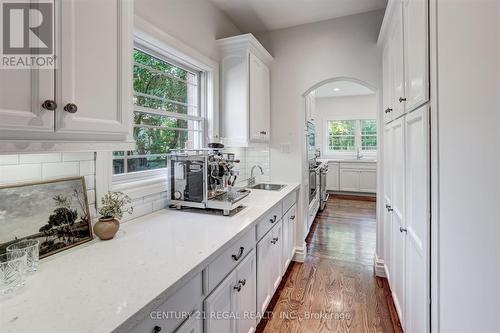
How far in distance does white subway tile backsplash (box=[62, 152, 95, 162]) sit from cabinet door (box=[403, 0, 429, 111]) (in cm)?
167

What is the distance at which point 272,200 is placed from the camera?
211 cm

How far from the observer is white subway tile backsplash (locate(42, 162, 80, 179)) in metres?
1.15

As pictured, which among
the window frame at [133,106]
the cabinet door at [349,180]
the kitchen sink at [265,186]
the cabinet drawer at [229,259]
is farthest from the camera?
the cabinet door at [349,180]

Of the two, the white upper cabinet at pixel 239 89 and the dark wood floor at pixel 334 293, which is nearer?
the dark wood floor at pixel 334 293

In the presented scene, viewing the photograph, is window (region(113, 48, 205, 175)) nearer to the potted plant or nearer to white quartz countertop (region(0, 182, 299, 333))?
the potted plant

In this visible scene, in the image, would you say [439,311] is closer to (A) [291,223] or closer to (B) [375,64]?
(A) [291,223]

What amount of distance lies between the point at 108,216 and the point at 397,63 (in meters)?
2.10

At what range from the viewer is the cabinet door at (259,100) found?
8.57 ft

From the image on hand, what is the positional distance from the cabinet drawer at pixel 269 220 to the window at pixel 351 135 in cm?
543

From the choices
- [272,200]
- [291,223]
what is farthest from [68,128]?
[291,223]

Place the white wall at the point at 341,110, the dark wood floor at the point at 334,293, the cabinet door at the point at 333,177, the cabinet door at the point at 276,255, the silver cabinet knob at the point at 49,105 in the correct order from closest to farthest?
the silver cabinet knob at the point at 49,105 < the dark wood floor at the point at 334,293 < the cabinet door at the point at 276,255 < the cabinet door at the point at 333,177 < the white wall at the point at 341,110

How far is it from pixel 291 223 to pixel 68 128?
228 centimetres

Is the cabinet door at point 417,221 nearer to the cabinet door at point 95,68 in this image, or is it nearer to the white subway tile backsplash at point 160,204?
the cabinet door at point 95,68

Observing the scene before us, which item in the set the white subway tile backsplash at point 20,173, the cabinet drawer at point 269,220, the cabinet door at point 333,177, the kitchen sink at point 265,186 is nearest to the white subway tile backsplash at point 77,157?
the white subway tile backsplash at point 20,173
